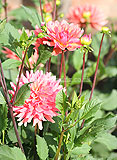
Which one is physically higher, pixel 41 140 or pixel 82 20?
pixel 82 20

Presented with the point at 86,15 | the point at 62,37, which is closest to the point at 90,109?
the point at 62,37

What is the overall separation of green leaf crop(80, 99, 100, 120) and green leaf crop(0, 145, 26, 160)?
5.8 inches

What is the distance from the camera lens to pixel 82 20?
3.39 ft

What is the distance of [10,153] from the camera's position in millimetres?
507

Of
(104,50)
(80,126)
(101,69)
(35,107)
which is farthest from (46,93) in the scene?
(104,50)

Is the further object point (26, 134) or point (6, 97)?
point (26, 134)

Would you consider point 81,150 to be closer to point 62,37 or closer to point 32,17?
point 62,37

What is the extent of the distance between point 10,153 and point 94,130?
0.58ft

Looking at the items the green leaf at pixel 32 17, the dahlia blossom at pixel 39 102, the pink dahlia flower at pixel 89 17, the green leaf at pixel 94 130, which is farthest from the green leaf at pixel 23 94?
the pink dahlia flower at pixel 89 17

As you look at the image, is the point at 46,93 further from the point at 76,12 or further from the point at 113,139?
the point at 76,12

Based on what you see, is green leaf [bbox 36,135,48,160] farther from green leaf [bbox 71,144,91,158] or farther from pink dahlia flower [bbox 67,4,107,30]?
pink dahlia flower [bbox 67,4,107,30]

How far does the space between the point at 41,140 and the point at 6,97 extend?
12 centimetres

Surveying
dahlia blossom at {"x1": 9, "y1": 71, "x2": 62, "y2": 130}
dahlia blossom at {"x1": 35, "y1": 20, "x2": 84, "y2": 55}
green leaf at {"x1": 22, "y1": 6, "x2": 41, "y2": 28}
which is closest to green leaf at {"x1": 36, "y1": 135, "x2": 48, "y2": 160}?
dahlia blossom at {"x1": 9, "y1": 71, "x2": 62, "y2": 130}

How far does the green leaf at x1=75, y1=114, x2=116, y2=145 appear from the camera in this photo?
0.52m
